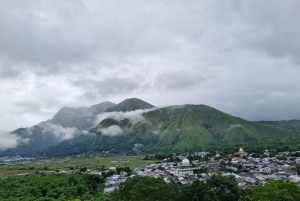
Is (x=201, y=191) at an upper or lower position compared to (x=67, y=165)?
upper

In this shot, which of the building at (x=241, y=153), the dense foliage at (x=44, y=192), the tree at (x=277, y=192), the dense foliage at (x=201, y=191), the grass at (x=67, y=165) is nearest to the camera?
the tree at (x=277, y=192)

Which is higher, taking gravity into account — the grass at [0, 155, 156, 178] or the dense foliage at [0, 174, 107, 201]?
the dense foliage at [0, 174, 107, 201]

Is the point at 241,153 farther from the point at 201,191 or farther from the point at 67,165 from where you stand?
the point at 201,191

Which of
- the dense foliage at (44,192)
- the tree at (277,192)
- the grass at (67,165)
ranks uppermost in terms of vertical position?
the tree at (277,192)

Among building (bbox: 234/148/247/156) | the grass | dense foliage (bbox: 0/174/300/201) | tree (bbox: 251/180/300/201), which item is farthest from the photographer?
building (bbox: 234/148/247/156)

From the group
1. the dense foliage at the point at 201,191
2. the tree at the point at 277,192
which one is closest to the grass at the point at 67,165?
the dense foliage at the point at 201,191

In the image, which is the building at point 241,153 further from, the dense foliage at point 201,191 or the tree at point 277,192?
the tree at point 277,192

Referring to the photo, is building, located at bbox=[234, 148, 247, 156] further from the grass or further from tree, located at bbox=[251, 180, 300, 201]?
tree, located at bbox=[251, 180, 300, 201]

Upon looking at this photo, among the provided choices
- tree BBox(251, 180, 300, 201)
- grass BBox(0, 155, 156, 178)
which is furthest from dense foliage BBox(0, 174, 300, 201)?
grass BBox(0, 155, 156, 178)

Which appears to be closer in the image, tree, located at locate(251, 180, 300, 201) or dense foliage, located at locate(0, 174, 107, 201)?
tree, located at locate(251, 180, 300, 201)

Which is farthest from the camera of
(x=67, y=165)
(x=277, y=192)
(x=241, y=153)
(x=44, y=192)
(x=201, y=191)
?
(x=67, y=165)

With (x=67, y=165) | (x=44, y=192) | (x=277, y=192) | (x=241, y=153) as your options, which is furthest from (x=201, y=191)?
(x=67, y=165)
